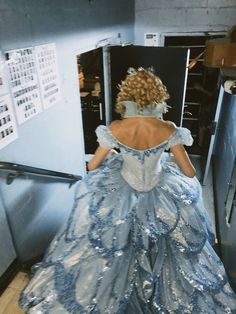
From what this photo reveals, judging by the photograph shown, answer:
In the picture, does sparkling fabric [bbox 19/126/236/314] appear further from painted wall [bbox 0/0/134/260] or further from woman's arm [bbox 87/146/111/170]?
painted wall [bbox 0/0/134/260]

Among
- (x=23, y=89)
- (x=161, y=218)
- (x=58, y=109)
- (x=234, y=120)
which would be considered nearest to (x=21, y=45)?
(x=23, y=89)

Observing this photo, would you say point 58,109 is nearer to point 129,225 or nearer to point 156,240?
point 129,225

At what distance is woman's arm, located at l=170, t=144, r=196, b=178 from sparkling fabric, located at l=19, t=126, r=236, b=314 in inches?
2.0

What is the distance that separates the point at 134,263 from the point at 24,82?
4.38ft

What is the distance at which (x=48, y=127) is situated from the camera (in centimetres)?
217

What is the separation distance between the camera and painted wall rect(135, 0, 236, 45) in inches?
138

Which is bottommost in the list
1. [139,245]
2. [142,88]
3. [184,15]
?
[139,245]

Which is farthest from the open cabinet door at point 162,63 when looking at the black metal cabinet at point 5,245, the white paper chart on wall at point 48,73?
the black metal cabinet at point 5,245

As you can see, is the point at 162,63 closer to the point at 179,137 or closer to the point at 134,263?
the point at 179,137

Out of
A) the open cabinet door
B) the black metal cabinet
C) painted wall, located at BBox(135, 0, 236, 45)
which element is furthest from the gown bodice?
painted wall, located at BBox(135, 0, 236, 45)

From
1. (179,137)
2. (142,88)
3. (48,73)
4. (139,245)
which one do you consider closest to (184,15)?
(48,73)

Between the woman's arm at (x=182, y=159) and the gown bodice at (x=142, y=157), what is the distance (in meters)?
0.04

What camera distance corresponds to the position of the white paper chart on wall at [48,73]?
1975 mm

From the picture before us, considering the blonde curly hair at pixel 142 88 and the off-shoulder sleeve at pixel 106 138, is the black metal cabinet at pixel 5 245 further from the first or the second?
the blonde curly hair at pixel 142 88
